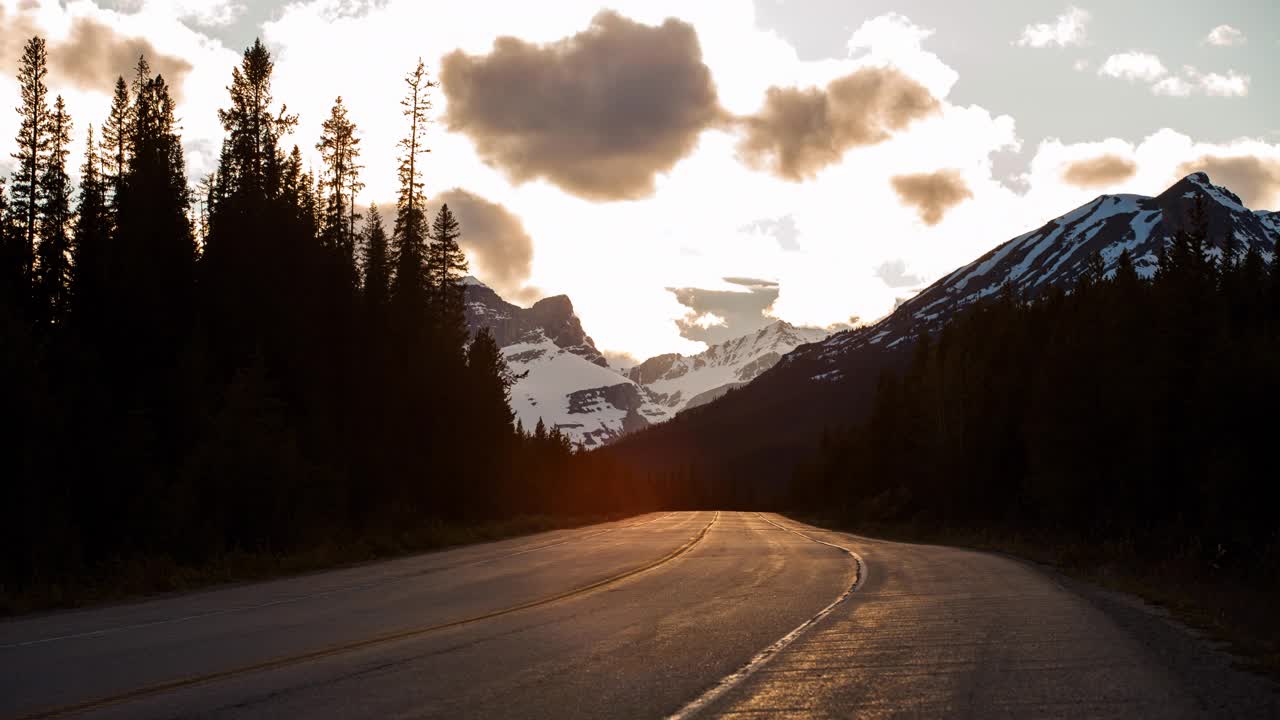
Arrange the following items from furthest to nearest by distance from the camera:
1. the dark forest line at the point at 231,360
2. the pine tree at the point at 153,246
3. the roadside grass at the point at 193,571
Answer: the pine tree at the point at 153,246 → the dark forest line at the point at 231,360 → the roadside grass at the point at 193,571

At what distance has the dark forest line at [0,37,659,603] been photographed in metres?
28.9

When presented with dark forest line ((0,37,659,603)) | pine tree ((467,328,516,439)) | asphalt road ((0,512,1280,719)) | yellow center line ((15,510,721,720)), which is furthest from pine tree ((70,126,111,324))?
yellow center line ((15,510,721,720))

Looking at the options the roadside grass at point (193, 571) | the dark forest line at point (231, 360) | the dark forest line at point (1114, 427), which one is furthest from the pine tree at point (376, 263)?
the dark forest line at point (1114, 427)

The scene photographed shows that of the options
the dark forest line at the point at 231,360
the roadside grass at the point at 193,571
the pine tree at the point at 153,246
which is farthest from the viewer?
the pine tree at the point at 153,246

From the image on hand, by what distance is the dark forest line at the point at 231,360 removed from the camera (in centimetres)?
2889

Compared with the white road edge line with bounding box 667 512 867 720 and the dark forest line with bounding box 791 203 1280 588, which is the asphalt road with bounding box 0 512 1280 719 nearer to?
the white road edge line with bounding box 667 512 867 720

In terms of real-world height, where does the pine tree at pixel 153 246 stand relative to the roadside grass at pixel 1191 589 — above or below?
above

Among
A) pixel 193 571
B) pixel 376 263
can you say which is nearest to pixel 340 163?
pixel 376 263

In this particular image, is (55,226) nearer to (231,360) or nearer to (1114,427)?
(231,360)

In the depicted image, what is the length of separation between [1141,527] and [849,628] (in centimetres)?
4384

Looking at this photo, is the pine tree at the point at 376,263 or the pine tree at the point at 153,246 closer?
the pine tree at the point at 153,246

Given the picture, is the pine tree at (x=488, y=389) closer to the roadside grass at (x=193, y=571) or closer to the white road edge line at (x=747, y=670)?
the roadside grass at (x=193, y=571)

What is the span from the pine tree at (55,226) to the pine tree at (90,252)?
4.22 ft

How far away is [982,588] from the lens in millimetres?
16797
